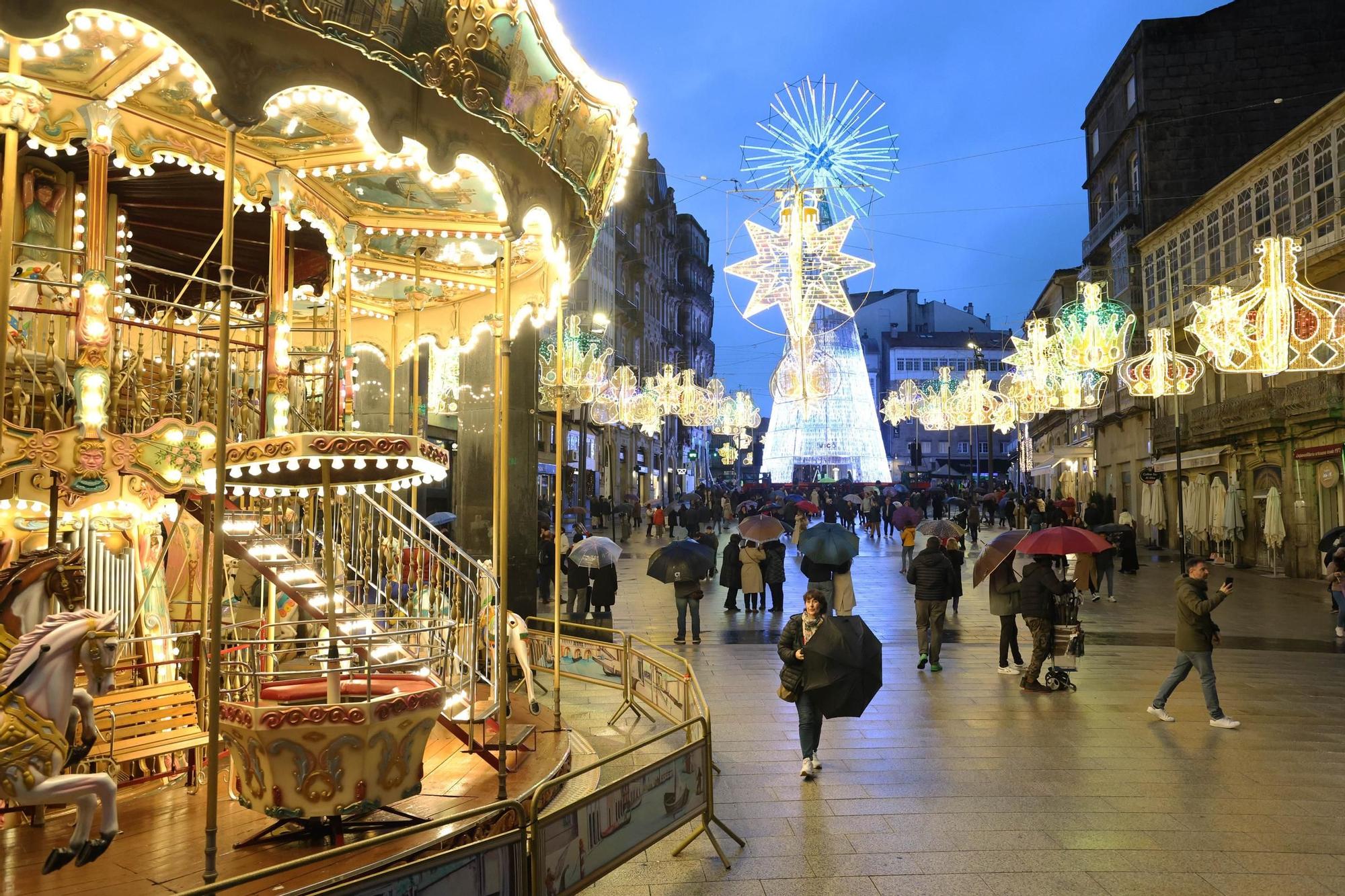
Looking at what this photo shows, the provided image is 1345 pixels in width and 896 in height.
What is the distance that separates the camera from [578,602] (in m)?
16.5

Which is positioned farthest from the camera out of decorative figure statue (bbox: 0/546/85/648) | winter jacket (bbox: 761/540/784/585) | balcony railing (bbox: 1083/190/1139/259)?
balcony railing (bbox: 1083/190/1139/259)

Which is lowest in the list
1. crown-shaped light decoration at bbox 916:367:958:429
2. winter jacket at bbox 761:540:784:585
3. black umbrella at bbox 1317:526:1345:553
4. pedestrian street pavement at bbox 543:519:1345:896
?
pedestrian street pavement at bbox 543:519:1345:896

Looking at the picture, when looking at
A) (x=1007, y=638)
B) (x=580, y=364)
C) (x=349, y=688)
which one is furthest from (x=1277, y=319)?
(x=580, y=364)

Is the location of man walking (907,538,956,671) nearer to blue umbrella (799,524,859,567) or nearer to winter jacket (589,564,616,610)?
blue umbrella (799,524,859,567)

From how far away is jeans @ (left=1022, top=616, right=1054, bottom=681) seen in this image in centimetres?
1166

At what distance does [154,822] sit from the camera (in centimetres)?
646

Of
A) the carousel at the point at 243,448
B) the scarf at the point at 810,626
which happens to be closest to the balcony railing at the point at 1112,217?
the carousel at the point at 243,448

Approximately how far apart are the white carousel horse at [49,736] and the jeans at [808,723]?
4877 millimetres

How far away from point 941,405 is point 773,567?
2083 cm

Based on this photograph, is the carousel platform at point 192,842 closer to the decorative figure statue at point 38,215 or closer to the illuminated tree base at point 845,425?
the decorative figure statue at point 38,215

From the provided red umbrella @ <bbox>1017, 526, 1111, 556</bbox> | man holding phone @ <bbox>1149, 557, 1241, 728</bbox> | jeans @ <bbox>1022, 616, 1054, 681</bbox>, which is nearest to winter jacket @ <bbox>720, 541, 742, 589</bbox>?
red umbrella @ <bbox>1017, 526, 1111, 556</bbox>

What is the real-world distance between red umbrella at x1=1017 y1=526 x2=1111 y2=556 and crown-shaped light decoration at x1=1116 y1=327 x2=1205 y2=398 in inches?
381

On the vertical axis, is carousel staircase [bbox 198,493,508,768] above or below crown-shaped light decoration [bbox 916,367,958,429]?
below

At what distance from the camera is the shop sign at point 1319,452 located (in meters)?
22.6
